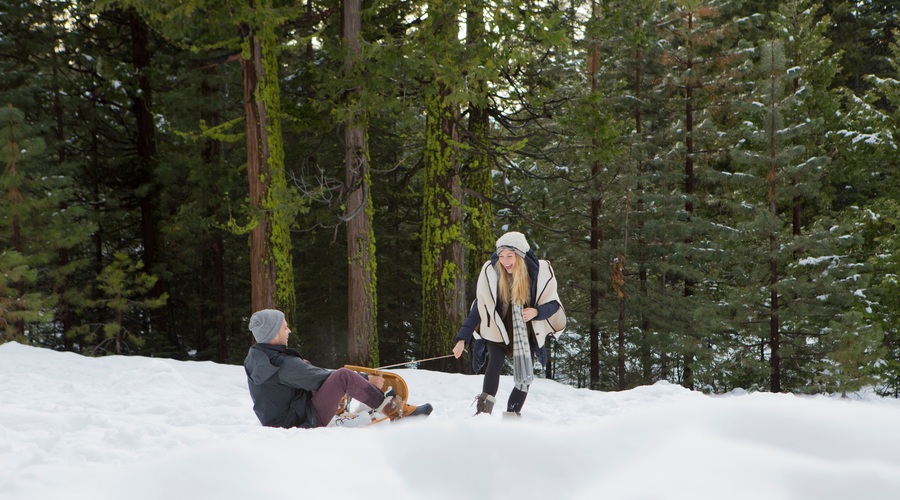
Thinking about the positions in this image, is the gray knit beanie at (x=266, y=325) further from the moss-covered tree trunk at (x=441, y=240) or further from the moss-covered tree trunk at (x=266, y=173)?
the moss-covered tree trunk at (x=441, y=240)

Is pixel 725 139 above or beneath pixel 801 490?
above

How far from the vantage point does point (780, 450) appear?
2.84m

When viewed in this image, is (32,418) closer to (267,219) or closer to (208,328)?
(267,219)

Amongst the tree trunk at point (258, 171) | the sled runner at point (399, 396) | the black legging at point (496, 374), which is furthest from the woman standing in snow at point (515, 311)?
the tree trunk at point (258, 171)

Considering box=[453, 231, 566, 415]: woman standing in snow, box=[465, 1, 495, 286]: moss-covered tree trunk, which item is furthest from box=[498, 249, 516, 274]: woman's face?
box=[465, 1, 495, 286]: moss-covered tree trunk

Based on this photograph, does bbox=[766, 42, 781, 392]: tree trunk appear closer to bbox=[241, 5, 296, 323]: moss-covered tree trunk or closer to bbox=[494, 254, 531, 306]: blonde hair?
bbox=[241, 5, 296, 323]: moss-covered tree trunk

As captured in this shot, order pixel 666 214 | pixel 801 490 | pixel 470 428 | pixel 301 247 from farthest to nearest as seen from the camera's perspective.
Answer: pixel 301 247 < pixel 666 214 < pixel 470 428 < pixel 801 490

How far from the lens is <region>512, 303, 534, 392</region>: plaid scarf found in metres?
6.04

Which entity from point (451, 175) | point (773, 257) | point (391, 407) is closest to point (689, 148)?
point (773, 257)

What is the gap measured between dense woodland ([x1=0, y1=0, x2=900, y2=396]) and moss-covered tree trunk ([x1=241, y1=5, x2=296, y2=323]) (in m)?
0.05

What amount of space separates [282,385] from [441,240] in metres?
6.73

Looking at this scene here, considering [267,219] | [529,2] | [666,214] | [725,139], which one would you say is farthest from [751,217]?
[267,219]

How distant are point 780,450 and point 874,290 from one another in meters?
13.7

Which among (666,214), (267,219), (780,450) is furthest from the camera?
(666,214)
